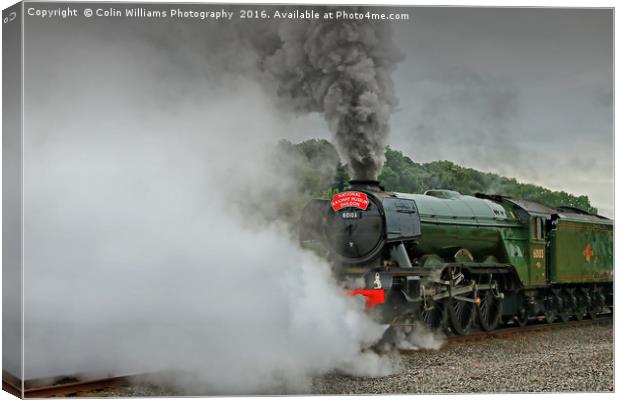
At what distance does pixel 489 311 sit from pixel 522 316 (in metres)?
1.21

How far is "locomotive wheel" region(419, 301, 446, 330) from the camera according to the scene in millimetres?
14209

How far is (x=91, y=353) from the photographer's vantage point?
10.3 metres

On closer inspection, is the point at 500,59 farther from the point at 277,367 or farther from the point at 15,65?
the point at 15,65

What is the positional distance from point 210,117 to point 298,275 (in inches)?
92.7

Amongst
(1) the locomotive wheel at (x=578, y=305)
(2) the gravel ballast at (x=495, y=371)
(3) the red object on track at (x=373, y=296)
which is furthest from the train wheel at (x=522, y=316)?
(3) the red object on track at (x=373, y=296)

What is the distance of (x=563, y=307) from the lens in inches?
704

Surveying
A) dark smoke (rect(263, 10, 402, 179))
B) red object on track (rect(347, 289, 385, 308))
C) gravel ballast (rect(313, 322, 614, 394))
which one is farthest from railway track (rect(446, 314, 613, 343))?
dark smoke (rect(263, 10, 402, 179))

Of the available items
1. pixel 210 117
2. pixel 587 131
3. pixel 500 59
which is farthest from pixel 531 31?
pixel 210 117

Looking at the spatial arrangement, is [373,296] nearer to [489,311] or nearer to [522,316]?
[489,311]

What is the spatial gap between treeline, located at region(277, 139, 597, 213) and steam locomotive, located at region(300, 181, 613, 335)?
0.38 metres

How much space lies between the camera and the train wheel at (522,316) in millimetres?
16734

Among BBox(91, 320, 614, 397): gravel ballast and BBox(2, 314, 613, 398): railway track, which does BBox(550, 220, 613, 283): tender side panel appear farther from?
BBox(2, 314, 613, 398): railway track

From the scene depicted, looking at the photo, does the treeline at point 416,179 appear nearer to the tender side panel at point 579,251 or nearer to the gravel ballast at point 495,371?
the tender side panel at point 579,251

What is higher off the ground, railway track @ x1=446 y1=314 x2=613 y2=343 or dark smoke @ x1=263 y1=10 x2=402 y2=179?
dark smoke @ x1=263 y1=10 x2=402 y2=179
